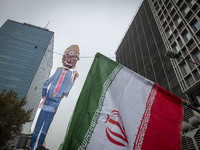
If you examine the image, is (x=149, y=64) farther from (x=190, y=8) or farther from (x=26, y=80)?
(x=26, y=80)

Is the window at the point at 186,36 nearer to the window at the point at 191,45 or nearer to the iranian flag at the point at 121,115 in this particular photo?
the window at the point at 191,45

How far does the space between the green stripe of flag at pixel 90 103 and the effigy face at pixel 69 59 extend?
22.5ft

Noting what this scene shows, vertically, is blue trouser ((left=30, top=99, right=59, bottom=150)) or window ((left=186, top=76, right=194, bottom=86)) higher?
window ((left=186, top=76, right=194, bottom=86))

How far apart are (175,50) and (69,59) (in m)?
18.0

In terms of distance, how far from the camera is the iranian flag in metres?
2.22

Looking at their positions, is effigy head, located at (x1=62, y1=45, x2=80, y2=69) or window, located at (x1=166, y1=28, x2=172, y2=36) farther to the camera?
window, located at (x1=166, y1=28, x2=172, y2=36)

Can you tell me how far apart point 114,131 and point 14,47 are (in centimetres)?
8965

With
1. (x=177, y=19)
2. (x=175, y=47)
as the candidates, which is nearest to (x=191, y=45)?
(x=175, y=47)

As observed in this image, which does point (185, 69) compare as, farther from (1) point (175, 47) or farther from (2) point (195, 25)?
(2) point (195, 25)

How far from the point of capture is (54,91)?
311 inches

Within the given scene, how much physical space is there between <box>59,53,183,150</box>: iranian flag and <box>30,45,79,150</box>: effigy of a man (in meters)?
5.39

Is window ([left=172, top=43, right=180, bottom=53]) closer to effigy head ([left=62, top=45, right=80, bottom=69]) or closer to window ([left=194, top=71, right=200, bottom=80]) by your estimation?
window ([left=194, top=71, right=200, bottom=80])

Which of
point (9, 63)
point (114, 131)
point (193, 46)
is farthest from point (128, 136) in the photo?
point (9, 63)

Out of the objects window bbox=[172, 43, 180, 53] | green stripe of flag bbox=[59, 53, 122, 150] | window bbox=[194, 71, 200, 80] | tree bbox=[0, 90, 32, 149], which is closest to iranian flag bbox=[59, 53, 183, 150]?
green stripe of flag bbox=[59, 53, 122, 150]
